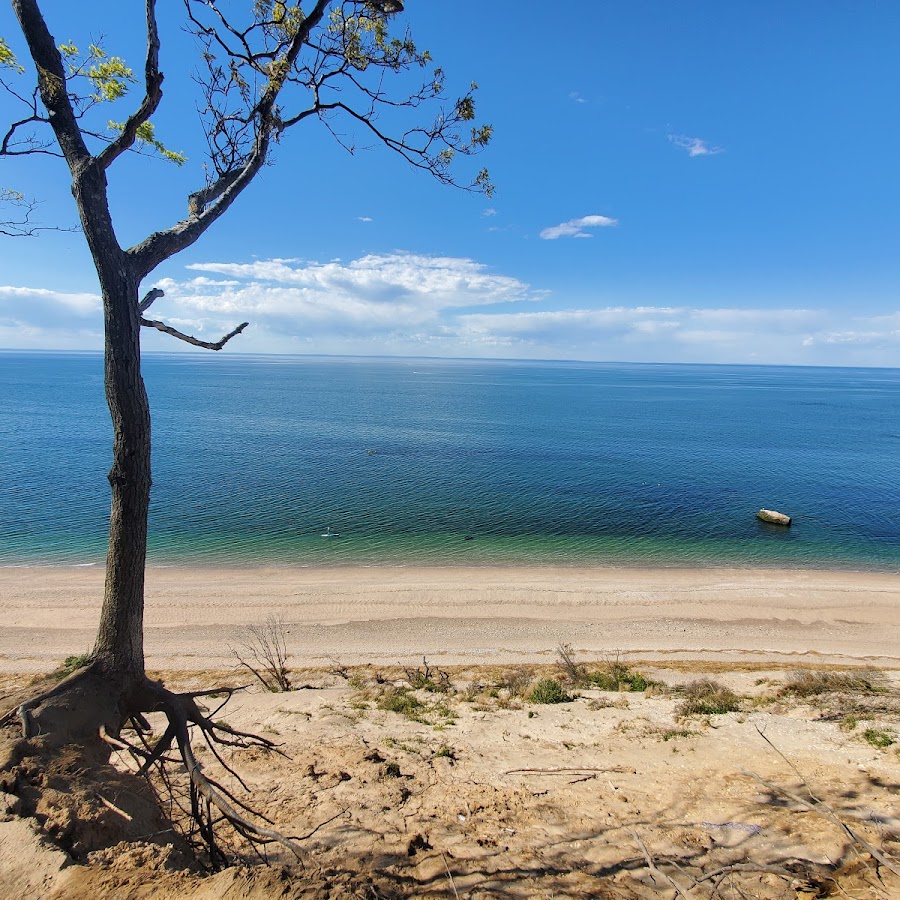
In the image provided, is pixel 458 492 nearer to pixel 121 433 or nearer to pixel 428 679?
pixel 428 679

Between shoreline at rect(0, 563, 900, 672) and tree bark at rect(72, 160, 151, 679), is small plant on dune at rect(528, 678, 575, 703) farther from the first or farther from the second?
tree bark at rect(72, 160, 151, 679)

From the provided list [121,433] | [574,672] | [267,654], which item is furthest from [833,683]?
[121,433]

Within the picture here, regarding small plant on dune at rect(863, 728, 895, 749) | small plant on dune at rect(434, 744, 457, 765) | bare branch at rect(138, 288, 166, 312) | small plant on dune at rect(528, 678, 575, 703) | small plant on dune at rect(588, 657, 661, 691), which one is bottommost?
small plant on dune at rect(588, 657, 661, 691)

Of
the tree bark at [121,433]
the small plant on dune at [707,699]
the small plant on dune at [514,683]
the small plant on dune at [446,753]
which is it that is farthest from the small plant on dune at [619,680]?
the tree bark at [121,433]

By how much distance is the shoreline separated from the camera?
20.5 meters

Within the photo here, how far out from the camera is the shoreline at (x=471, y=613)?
20484 millimetres

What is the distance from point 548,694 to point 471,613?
10345 millimetres

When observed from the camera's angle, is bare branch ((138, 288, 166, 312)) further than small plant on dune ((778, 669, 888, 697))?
No

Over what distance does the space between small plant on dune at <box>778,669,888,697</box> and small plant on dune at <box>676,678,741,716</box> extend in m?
1.65

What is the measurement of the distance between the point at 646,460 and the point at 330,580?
147 feet

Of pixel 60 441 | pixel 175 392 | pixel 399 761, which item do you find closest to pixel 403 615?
pixel 399 761

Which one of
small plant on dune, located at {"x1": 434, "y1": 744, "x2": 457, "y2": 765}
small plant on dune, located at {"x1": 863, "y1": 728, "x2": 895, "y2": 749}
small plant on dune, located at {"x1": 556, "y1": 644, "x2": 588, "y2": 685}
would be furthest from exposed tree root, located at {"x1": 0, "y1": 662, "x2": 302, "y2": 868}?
small plant on dune, located at {"x1": 863, "y1": 728, "x2": 895, "y2": 749}

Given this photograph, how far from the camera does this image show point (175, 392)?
138625 mm

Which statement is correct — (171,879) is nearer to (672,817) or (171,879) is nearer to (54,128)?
(672,817)
